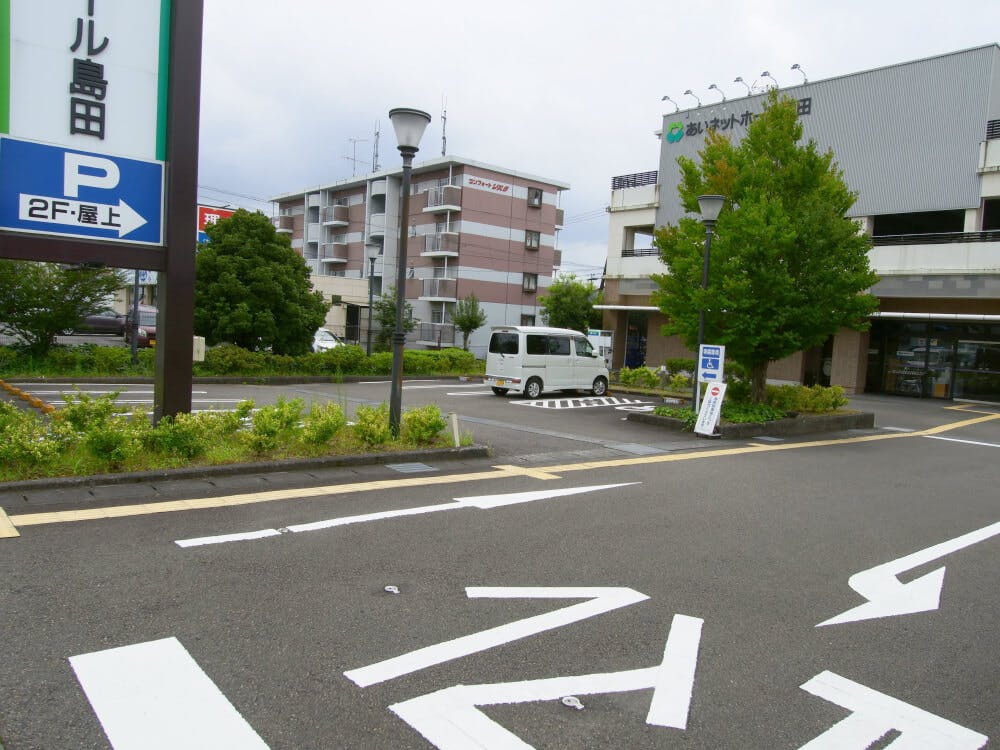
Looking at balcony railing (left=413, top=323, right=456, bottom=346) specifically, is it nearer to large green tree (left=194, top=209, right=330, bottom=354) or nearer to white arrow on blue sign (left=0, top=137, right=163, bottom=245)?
large green tree (left=194, top=209, right=330, bottom=354)

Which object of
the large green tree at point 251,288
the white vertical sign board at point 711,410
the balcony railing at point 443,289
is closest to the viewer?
the white vertical sign board at point 711,410

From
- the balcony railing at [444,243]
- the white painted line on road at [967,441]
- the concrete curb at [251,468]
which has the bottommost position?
the white painted line on road at [967,441]

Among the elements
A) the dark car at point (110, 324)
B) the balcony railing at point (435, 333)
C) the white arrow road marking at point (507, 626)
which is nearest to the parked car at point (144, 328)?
the dark car at point (110, 324)

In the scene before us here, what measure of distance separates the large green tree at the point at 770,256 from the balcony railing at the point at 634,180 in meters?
16.9

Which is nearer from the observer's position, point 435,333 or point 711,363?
point 711,363

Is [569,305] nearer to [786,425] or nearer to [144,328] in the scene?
[144,328]

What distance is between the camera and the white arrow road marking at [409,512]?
5.43 m

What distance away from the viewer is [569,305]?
138 ft

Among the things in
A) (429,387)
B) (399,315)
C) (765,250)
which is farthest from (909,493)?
(429,387)

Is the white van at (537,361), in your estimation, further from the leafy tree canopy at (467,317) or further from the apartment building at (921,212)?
the leafy tree canopy at (467,317)

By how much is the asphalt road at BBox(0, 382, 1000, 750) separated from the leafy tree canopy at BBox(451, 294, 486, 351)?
32.5 meters

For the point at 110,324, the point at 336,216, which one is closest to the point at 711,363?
the point at 110,324

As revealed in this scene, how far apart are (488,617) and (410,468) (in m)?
4.41

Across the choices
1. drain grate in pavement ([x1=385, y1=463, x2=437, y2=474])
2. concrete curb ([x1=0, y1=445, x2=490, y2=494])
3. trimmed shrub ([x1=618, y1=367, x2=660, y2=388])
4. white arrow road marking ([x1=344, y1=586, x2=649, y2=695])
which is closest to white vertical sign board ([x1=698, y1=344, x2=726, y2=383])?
concrete curb ([x1=0, y1=445, x2=490, y2=494])
